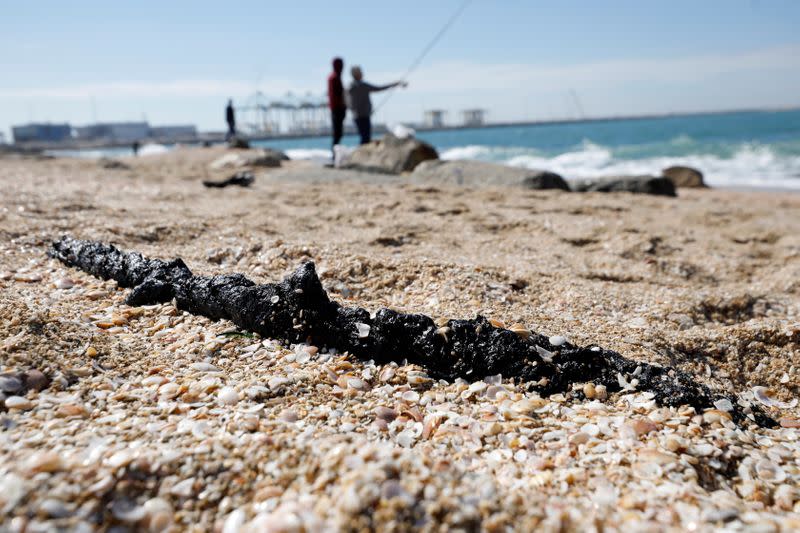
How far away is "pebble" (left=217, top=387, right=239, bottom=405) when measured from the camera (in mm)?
1718

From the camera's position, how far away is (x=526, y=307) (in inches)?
109

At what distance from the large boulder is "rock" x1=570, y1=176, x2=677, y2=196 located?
342mm

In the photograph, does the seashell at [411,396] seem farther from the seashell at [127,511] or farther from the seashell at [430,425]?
the seashell at [127,511]

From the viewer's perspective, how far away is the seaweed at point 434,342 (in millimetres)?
1911

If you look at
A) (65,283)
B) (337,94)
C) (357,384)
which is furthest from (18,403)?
(337,94)

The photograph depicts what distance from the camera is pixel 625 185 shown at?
775 centimetres

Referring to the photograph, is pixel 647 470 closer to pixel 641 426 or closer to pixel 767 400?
pixel 641 426

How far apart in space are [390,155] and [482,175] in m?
2.03

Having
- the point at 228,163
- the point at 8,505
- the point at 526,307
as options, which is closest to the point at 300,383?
the point at 8,505

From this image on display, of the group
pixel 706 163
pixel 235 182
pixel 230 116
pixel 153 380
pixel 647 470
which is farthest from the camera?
pixel 230 116

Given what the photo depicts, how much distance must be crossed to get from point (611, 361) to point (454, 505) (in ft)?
3.35

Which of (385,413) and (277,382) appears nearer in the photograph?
(385,413)

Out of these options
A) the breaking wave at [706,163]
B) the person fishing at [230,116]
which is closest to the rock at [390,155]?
the breaking wave at [706,163]

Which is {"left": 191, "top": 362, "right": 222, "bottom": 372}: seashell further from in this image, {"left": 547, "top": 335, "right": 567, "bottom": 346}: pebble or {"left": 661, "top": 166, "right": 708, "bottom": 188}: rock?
{"left": 661, "top": 166, "right": 708, "bottom": 188}: rock
